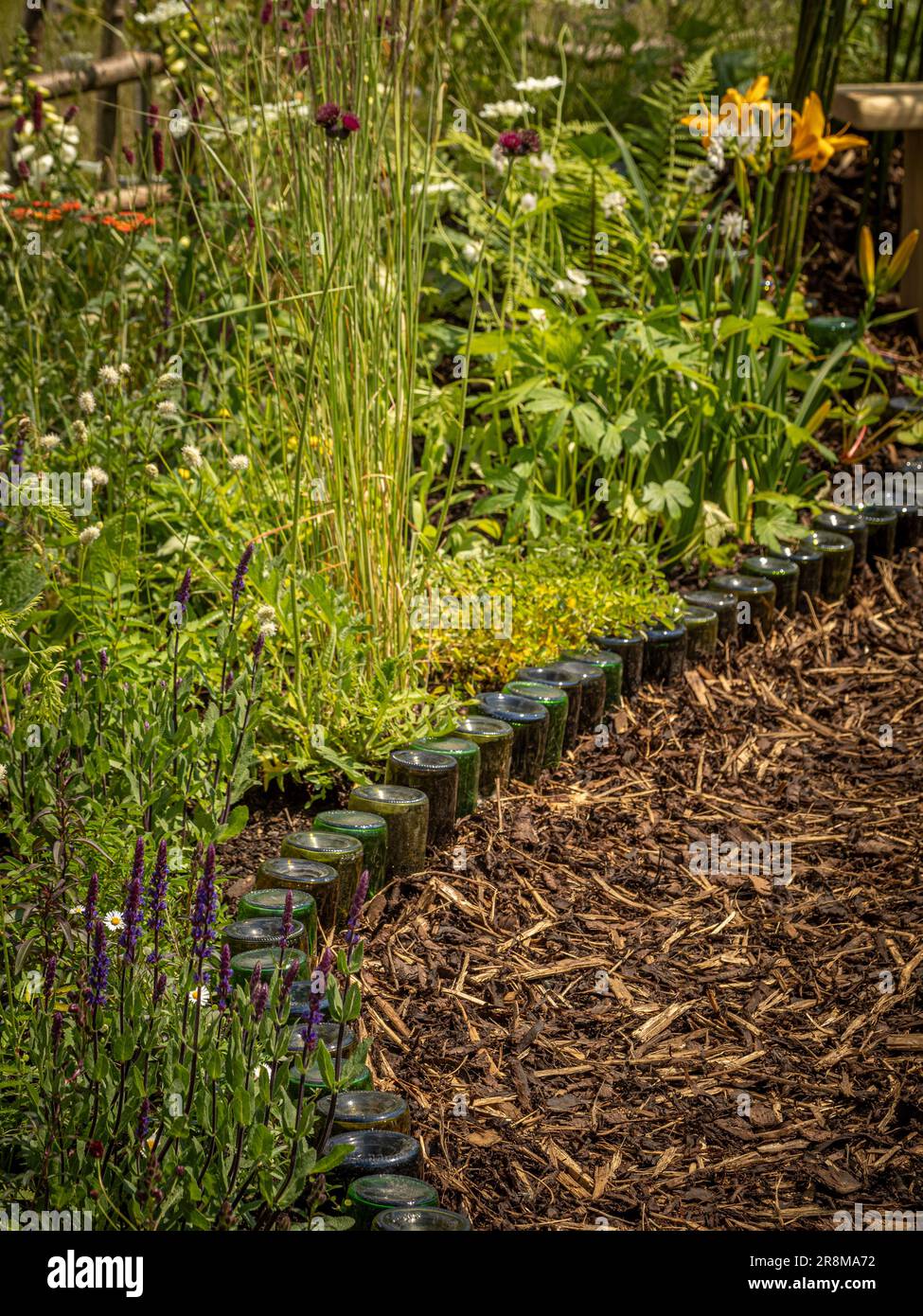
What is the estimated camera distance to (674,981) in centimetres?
239

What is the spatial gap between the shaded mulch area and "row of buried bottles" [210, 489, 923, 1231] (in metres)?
0.08

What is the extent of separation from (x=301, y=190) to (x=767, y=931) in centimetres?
175

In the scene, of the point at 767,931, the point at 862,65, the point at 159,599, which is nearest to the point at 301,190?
the point at 159,599

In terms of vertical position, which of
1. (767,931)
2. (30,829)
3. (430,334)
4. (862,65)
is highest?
(862,65)

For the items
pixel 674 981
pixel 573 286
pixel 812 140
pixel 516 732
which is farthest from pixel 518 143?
pixel 674 981

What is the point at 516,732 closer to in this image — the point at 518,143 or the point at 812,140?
the point at 518,143

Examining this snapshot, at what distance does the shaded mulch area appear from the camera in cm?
195

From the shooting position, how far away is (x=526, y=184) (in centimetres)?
436

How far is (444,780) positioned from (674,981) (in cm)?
58

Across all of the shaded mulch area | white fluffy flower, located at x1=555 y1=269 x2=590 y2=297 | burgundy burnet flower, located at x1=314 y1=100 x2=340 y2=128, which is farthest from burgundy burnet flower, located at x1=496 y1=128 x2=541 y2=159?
the shaded mulch area

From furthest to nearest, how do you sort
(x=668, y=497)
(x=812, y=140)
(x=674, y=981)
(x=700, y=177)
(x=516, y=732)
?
(x=812, y=140) < (x=700, y=177) < (x=668, y=497) < (x=516, y=732) < (x=674, y=981)

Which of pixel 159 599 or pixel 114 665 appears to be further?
pixel 159 599

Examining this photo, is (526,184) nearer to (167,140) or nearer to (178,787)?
(167,140)

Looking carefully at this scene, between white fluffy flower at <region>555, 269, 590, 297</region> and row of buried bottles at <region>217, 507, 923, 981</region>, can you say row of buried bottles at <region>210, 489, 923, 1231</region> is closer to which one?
row of buried bottles at <region>217, 507, 923, 981</region>
